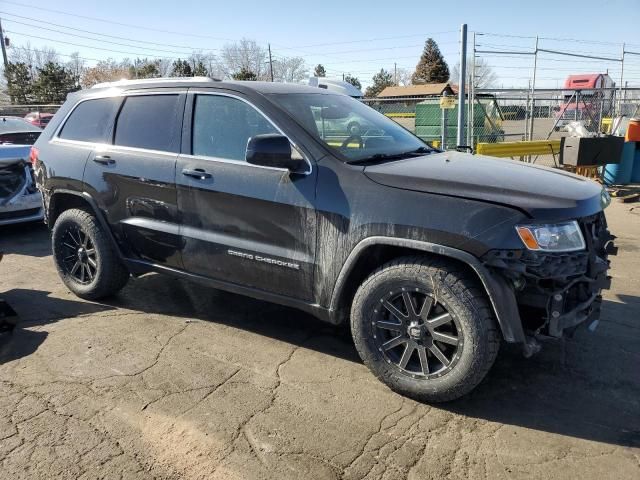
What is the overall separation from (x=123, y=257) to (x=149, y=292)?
0.70m

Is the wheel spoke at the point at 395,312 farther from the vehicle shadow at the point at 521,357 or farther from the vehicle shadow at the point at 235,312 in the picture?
the vehicle shadow at the point at 235,312

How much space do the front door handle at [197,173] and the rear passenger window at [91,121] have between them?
3.60ft

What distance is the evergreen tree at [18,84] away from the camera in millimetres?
35812

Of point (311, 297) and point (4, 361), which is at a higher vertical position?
point (311, 297)

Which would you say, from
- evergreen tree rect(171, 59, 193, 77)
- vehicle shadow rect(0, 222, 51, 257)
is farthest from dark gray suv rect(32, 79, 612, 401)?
evergreen tree rect(171, 59, 193, 77)

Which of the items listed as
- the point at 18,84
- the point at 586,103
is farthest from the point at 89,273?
the point at 18,84

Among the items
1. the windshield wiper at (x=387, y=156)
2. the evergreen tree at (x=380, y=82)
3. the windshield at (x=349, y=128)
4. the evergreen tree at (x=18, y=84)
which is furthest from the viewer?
the evergreen tree at (x=380, y=82)

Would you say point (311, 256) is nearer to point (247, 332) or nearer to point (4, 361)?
point (247, 332)

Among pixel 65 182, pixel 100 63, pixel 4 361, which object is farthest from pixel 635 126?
pixel 100 63

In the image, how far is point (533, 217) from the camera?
269 centimetres

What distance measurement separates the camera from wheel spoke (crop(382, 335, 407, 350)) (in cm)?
309

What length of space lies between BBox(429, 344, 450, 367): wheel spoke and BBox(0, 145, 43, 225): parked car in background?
20.7ft

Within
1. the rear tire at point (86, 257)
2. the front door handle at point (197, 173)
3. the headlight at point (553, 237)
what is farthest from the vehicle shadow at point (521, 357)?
the front door handle at point (197, 173)

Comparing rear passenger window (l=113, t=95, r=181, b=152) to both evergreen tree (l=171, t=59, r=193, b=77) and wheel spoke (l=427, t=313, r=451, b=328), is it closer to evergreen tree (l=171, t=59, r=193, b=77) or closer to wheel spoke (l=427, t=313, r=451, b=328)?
wheel spoke (l=427, t=313, r=451, b=328)
